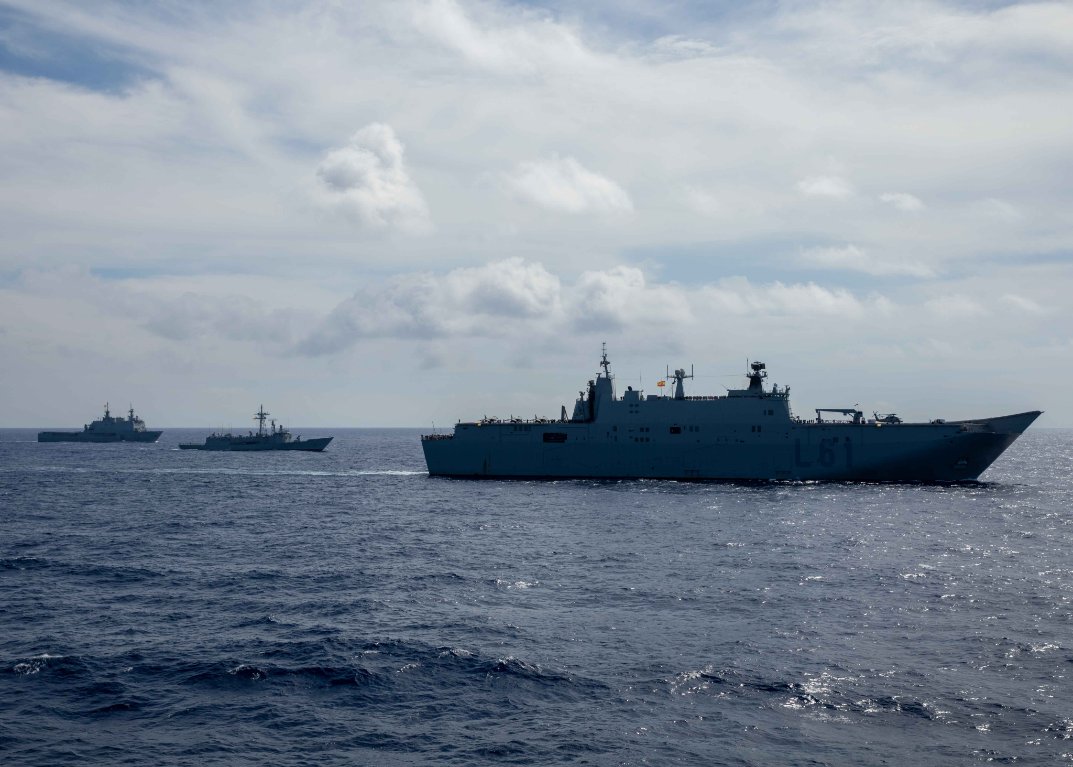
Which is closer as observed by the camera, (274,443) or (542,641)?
(542,641)

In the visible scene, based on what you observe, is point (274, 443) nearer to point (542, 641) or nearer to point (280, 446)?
point (280, 446)

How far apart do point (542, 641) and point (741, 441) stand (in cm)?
5124

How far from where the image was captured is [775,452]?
72938 mm

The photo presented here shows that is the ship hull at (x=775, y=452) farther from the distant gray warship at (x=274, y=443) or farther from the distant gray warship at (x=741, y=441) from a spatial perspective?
the distant gray warship at (x=274, y=443)

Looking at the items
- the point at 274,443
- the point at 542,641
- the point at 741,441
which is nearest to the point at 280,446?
the point at 274,443

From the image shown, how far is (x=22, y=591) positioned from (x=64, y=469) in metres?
87.4

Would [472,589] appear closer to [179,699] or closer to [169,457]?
[179,699]

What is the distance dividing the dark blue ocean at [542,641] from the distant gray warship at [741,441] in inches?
717

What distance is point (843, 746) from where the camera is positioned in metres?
18.1

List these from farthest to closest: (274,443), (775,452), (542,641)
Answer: (274,443)
(775,452)
(542,641)

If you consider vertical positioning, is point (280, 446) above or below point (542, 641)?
above

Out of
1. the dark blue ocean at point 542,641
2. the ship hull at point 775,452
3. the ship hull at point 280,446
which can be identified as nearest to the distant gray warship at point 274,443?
the ship hull at point 280,446

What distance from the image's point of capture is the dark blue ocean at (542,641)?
1856cm

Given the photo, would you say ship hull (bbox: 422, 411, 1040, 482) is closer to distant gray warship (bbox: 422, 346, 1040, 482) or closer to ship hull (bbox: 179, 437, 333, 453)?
distant gray warship (bbox: 422, 346, 1040, 482)
